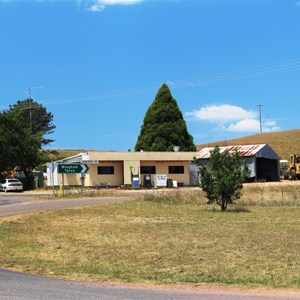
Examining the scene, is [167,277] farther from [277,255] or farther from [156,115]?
[156,115]

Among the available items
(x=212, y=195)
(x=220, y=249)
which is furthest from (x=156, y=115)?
(x=220, y=249)

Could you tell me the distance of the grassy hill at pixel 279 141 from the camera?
10644 cm

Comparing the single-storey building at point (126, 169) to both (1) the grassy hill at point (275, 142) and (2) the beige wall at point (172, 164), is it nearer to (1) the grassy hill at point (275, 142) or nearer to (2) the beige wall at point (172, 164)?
(2) the beige wall at point (172, 164)

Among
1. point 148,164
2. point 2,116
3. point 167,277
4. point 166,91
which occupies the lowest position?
point 167,277

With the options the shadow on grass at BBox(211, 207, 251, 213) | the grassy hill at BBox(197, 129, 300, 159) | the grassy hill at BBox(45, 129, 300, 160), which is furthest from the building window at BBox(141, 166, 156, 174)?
the grassy hill at BBox(197, 129, 300, 159)

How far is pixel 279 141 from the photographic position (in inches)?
4491

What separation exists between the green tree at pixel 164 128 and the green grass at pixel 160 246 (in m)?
43.1

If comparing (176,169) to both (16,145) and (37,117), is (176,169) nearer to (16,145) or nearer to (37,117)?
(16,145)

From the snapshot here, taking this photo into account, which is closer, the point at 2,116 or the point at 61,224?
the point at 61,224

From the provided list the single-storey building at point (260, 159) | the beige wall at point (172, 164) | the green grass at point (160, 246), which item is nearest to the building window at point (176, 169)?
the beige wall at point (172, 164)

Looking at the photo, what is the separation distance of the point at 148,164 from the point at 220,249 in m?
42.5

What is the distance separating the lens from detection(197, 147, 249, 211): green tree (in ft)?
82.2

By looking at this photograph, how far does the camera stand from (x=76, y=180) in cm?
5384

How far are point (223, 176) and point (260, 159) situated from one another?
40.5 metres
